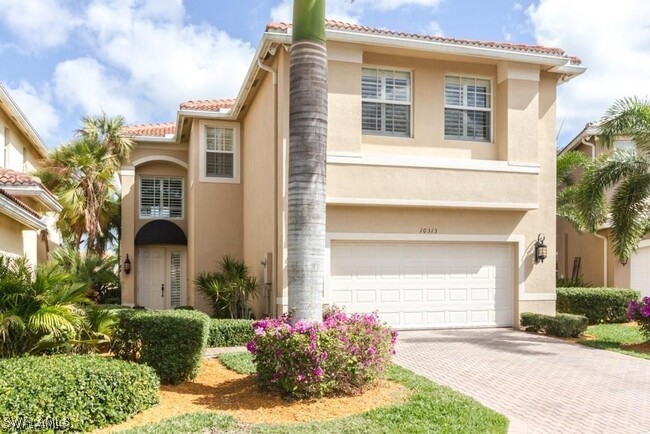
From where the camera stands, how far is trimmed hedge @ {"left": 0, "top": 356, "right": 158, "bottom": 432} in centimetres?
622

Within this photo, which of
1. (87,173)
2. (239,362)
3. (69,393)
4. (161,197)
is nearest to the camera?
(69,393)

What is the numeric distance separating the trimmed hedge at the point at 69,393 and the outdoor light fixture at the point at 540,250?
1119cm

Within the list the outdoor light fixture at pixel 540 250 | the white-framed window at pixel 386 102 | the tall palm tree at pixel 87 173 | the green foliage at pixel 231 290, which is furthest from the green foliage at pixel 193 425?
the tall palm tree at pixel 87 173

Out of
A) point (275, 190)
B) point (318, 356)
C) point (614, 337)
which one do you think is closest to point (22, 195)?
point (275, 190)

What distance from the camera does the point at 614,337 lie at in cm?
1421

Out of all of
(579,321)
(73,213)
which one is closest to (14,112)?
(73,213)

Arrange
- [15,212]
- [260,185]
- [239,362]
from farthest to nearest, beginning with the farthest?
[260,185], [15,212], [239,362]

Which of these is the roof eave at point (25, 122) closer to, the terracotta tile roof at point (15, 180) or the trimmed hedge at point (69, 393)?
the terracotta tile roof at point (15, 180)

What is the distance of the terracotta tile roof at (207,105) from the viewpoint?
62.4 ft

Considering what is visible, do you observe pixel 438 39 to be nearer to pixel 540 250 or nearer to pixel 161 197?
pixel 540 250

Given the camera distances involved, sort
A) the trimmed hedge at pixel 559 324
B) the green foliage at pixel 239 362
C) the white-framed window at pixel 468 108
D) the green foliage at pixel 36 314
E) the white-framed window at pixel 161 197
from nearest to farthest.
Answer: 1. the green foliage at pixel 36 314
2. the green foliage at pixel 239 362
3. the trimmed hedge at pixel 559 324
4. the white-framed window at pixel 468 108
5. the white-framed window at pixel 161 197

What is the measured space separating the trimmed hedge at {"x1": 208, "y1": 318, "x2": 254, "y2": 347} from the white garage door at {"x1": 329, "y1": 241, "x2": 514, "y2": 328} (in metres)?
2.28

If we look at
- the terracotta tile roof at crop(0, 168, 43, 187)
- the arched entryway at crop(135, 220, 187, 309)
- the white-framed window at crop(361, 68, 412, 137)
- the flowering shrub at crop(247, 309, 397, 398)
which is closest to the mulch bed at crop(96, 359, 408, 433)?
the flowering shrub at crop(247, 309, 397, 398)

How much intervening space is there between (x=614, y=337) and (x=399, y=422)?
32.6 ft
